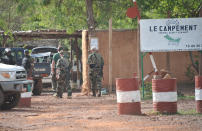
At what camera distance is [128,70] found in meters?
25.8

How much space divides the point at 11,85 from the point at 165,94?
4198mm

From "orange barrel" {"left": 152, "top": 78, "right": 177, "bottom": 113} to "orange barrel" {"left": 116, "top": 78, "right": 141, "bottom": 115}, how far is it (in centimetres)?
41

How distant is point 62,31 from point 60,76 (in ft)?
21.7

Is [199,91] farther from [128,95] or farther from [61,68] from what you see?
[61,68]

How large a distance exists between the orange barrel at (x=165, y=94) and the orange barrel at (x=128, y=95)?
0.41 metres

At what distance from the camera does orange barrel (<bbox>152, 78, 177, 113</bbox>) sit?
37.8 feet

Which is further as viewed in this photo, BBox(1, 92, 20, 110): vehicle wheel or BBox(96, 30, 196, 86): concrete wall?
BBox(96, 30, 196, 86): concrete wall

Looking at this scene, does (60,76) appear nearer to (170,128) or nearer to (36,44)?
(170,128)

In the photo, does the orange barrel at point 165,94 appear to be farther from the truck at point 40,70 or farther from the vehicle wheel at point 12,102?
the truck at point 40,70

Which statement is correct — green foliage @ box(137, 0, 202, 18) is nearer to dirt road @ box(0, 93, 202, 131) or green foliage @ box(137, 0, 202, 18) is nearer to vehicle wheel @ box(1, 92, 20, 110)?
vehicle wheel @ box(1, 92, 20, 110)

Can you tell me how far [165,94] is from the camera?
37.9 ft

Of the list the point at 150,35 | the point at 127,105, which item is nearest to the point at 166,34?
the point at 150,35

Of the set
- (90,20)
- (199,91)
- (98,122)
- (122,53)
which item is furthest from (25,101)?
(122,53)

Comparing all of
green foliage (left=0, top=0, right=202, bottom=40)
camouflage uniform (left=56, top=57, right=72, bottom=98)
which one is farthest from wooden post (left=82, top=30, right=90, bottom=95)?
camouflage uniform (left=56, top=57, right=72, bottom=98)
